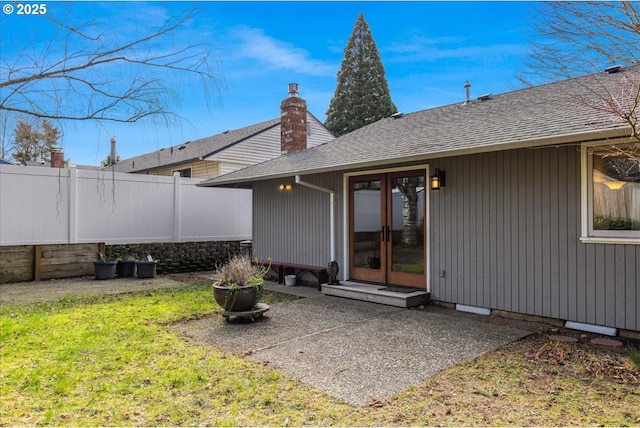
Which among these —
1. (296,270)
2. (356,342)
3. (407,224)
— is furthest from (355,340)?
(296,270)

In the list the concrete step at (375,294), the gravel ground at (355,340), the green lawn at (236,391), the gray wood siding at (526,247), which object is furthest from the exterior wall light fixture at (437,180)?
the green lawn at (236,391)

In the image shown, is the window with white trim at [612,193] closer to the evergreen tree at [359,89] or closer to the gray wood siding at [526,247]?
the gray wood siding at [526,247]

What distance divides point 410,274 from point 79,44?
5.75 metres

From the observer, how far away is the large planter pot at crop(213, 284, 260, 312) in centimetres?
517

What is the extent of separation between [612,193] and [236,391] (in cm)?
444

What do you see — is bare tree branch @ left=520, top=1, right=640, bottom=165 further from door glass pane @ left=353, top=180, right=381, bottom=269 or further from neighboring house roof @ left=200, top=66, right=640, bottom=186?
door glass pane @ left=353, top=180, right=381, bottom=269

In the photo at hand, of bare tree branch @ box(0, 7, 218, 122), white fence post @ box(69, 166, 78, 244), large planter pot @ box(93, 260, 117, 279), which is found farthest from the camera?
white fence post @ box(69, 166, 78, 244)

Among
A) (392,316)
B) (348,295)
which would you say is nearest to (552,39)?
(392,316)

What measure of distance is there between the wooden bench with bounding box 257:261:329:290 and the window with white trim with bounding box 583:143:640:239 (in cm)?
443

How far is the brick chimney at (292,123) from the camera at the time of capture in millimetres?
10977

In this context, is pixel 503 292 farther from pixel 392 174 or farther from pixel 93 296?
pixel 93 296

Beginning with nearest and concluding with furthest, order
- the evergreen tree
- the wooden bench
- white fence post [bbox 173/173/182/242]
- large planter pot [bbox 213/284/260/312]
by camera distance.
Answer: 1. large planter pot [bbox 213/284/260/312]
2. the wooden bench
3. white fence post [bbox 173/173/182/242]
4. the evergreen tree

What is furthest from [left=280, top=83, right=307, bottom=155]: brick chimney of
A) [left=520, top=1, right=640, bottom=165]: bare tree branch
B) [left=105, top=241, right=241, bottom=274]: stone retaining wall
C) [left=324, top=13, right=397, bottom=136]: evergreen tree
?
[left=324, top=13, right=397, bottom=136]: evergreen tree

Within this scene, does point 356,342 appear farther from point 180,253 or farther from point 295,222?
Result: point 180,253
